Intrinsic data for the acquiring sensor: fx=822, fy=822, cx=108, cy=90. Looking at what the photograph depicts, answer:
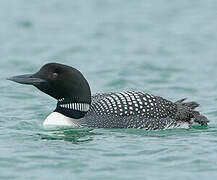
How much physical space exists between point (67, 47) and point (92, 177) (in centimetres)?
806

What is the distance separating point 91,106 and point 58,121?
17.7 inches

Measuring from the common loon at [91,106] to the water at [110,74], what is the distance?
0.46 feet

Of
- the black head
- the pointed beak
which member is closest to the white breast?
the black head

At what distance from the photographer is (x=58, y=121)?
31.3 feet

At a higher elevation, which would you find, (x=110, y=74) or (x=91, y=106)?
(x=110, y=74)

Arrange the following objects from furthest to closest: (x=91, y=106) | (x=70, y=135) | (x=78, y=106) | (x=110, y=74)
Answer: (x=110, y=74), (x=91, y=106), (x=78, y=106), (x=70, y=135)

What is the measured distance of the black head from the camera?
9.42 metres

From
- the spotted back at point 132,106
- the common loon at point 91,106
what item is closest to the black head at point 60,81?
the common loon at point 91,106

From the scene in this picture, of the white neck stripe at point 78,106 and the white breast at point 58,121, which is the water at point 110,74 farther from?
the white neck stripe at point 78,106

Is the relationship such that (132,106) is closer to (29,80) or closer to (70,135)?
(70,135)

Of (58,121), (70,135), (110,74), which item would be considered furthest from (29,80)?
(110,74)

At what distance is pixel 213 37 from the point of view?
650 inches

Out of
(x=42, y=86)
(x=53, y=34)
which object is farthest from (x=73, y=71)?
(x=53, y=34)

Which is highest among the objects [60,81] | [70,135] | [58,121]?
[60,81]
